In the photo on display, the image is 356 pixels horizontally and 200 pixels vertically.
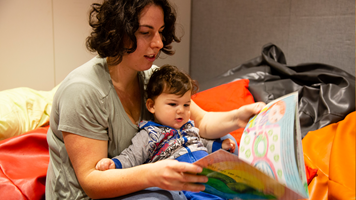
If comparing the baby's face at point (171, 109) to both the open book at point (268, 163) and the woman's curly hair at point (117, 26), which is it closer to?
the woman's curly hair at point (117, 26)

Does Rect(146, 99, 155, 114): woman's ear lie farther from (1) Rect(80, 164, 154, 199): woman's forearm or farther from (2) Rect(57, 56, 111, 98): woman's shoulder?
(1) Rect(80, 164, 154, 199): woman's forearm

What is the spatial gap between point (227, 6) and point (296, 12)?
2.14 feet

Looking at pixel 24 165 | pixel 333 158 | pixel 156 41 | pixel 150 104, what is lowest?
pixel 24 165

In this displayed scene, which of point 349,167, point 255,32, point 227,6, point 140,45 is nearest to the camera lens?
point 140,45

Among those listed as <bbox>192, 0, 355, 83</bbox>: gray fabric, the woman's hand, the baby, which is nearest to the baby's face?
the baby

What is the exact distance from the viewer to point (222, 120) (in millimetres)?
1266

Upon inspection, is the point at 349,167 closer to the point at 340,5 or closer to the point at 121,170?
the point at 121,170

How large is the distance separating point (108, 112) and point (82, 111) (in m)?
0.10

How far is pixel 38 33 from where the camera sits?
82.7 inches

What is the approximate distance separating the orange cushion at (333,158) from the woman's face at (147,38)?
34.1 inches

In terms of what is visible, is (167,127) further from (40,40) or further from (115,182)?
(40,40)

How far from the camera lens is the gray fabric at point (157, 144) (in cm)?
110

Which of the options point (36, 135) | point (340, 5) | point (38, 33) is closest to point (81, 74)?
point (36, 135)

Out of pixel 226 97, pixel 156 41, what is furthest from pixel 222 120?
pixel 226 97
